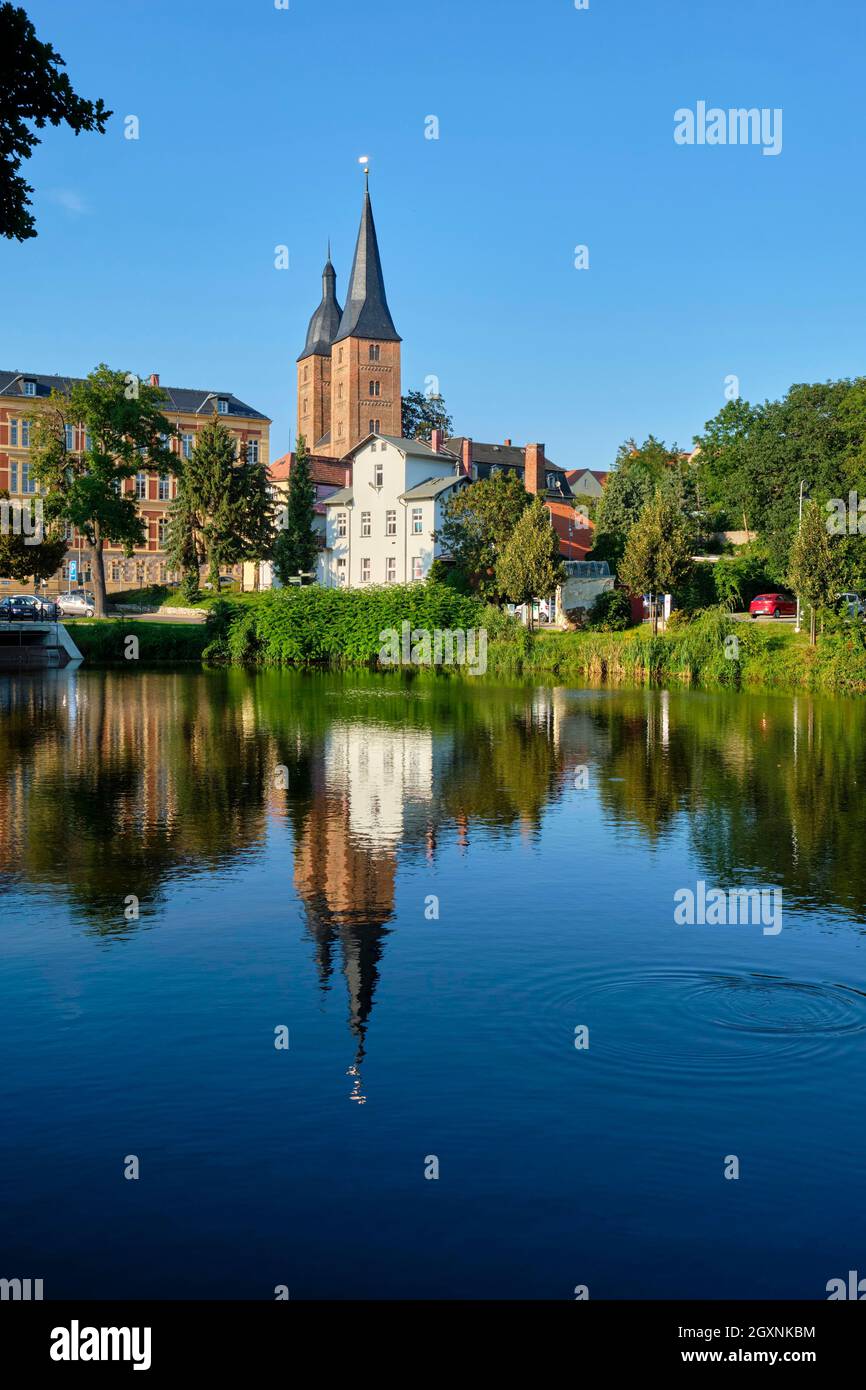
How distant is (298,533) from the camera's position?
3494 inches

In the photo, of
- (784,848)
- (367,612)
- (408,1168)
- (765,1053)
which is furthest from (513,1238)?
(367,612)

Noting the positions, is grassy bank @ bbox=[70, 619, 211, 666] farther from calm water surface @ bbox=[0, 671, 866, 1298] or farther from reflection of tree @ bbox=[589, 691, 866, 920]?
calm water surface @ bbox=[0, 671, 866, 1298]

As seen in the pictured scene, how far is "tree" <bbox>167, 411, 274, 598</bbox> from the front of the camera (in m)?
84.5

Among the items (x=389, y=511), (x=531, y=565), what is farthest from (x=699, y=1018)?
(x=389, y=511)

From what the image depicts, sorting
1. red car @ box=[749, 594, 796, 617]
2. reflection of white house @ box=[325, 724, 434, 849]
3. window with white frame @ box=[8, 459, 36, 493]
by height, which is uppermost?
window with white frame @ box=[8, 459, 36, 493]

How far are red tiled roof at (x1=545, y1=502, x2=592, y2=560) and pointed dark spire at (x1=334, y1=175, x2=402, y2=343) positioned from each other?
32.7 metres

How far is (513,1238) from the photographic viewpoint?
727 cm

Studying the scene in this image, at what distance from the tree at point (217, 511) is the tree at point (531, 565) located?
23.7m

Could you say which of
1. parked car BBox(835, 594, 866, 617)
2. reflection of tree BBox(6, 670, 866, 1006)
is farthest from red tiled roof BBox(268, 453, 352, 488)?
reflection of tree BBox(6, 670, 866, 1006)

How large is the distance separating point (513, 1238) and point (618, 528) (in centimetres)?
7848

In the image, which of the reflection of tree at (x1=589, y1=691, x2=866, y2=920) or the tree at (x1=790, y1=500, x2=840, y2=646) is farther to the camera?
the tree at (x1=790, y1=500, x2=840, y2=646)
